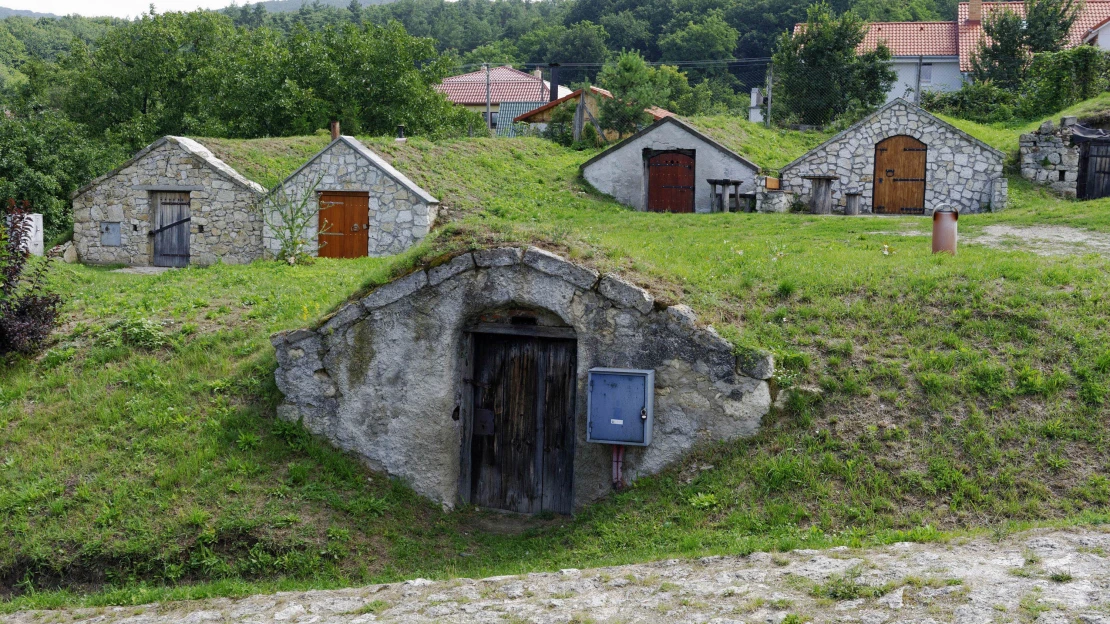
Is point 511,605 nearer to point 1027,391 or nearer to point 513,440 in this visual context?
point 513,440

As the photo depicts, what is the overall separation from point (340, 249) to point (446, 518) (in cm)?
1157

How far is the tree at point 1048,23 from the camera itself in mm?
36531

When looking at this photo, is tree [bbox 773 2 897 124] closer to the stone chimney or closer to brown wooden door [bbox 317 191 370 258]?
brown wooden door [bbox 317 191 370 258]

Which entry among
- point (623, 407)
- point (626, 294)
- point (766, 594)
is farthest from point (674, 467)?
point (766, 594)

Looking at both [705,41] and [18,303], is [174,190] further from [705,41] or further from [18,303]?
[705,41]

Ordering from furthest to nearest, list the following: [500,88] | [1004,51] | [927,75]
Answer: [500,88] → [927,75] → [1004,51]

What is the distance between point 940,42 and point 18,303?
44.5 m

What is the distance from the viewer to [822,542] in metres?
8.10

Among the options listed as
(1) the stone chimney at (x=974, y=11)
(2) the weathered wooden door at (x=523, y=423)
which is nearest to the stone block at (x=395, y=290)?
(2) the weathered wooden door at (x=523, y=423)

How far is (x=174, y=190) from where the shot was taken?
2277 cm

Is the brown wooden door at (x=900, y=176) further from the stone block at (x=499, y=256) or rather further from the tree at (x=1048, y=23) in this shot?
the tree at (x=1048, y=23)

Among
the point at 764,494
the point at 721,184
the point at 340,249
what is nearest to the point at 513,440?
the point at 764,494

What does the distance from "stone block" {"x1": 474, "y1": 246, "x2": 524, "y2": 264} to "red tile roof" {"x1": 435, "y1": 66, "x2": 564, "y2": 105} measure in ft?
143

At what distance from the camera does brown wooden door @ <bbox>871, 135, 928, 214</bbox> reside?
22.4m
